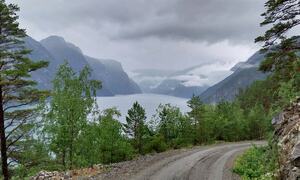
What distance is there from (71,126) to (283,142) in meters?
24.5

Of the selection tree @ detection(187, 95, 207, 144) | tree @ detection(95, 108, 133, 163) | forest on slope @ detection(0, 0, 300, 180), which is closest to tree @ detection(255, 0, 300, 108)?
forest on slope @ detection(0, 0, 300, 180)

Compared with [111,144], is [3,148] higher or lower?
higher

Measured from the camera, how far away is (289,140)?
14688 mm

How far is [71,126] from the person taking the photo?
35.9m

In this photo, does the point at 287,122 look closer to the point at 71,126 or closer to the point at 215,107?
the point at 71,126

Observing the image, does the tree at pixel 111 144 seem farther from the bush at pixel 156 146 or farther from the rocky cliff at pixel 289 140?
the rocky cliff at pixel 289 140

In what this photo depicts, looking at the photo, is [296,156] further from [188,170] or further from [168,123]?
[168,123]

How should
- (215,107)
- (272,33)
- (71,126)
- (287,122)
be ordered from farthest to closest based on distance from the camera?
(215,107)
(71,126)
(272,33)
(287,122)

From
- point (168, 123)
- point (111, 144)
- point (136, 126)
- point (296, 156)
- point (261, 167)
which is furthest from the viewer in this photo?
point (168, 123)

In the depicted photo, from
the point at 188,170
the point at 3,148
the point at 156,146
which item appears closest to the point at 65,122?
the point at 3,148

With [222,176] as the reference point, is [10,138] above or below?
above

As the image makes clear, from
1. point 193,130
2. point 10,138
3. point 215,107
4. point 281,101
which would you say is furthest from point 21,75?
point 215,107

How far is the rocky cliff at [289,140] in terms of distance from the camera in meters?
13.0

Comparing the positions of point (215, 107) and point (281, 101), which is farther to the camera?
point (215, 107)
